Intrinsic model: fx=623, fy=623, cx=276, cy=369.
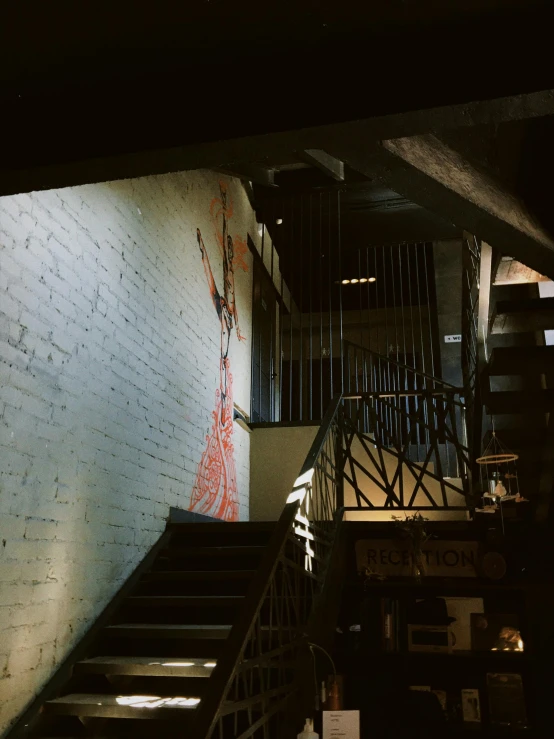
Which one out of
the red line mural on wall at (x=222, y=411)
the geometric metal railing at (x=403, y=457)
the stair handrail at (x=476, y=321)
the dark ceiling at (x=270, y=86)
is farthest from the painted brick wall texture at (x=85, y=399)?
the stair handrail at (x=476, y=321)

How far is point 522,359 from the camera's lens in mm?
3188

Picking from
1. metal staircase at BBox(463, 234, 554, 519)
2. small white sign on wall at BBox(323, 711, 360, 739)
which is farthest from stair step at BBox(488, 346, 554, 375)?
small white sign on wall at BBox(323, 711, 360, 739)

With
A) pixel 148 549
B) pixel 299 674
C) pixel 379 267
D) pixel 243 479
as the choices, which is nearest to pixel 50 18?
pixel 299 674

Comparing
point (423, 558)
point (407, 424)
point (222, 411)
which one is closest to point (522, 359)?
point (423, 558)

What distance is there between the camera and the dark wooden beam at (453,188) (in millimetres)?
1809

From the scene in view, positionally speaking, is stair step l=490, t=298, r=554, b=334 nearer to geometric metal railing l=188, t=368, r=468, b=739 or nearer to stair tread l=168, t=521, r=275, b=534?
geometric metal railing l=188, t=368, r=468, b=739

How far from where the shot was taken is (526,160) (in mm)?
2373

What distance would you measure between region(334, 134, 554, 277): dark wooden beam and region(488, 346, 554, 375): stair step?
1.07m

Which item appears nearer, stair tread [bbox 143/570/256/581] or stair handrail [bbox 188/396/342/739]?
stair handrail [bbox 188/396/342/739]

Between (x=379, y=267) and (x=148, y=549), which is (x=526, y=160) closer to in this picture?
(x=148, y=549)

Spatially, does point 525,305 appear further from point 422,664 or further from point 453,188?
point 422,664

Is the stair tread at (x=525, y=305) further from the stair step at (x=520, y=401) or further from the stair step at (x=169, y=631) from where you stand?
the stair step at (x=169, y=631)

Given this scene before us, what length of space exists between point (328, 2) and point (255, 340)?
21.9 feet

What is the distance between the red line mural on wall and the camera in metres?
5.86
